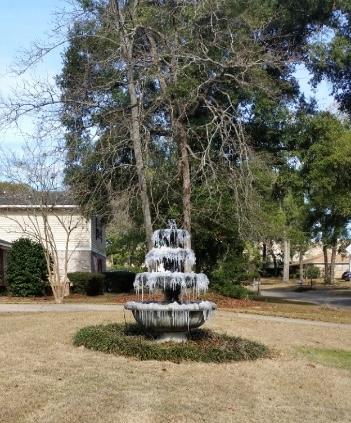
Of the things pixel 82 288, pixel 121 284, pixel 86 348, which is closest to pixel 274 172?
pixel 82 288

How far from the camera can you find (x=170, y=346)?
10.5 meters

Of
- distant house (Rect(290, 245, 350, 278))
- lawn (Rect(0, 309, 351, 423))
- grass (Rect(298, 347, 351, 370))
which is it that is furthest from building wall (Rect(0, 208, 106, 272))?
distant house (Rect(290, 245, 350, 278))

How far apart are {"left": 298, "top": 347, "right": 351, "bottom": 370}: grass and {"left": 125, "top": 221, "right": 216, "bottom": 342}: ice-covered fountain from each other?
1973mm

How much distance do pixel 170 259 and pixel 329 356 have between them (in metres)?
3.31

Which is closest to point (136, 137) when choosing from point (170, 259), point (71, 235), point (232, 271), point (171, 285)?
point (232, 271)

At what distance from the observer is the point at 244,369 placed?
953 centimetres

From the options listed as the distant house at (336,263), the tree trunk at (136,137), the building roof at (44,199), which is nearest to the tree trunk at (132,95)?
the tree trunk at (136,137)

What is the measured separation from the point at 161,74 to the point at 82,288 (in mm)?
12018

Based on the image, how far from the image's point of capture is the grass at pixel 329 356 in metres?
10.6

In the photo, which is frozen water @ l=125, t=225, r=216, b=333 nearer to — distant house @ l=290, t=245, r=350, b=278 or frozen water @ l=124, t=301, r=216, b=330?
frozen water @ l=124, t=301, r=216, b=330

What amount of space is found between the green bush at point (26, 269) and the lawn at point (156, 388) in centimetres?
1635

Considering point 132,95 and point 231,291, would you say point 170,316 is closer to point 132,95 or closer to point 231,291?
point 132,95

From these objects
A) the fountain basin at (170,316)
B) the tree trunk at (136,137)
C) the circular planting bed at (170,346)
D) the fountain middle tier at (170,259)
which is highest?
the tree trunk at (136,137)

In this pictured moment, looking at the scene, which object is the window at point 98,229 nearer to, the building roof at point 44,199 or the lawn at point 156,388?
the building roof at point 44,199
